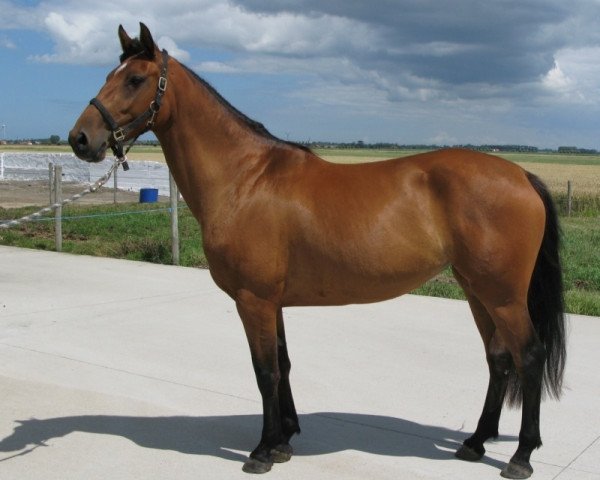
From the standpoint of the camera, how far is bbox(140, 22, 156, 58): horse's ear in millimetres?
3096

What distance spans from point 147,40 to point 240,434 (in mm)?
2181

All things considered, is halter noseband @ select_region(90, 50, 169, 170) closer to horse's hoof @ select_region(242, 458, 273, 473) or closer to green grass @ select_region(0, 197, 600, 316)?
horse's hoof @ select_region(242, 458, 273, 473)

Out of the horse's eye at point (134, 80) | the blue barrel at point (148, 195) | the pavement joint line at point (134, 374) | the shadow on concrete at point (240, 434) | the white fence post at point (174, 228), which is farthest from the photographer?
the blue barrel at point (148, 195)

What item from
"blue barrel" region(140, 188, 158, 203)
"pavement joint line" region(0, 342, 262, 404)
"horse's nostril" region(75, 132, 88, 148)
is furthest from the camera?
"blue barrel" region(140, 188, 158, 203)

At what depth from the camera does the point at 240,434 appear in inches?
148

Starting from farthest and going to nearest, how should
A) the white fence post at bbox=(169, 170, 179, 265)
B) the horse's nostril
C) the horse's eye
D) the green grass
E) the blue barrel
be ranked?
the blue barrel
the white fence post at bbox=(169, 170, 179, 265)
the green grass
the horse's eye
the horse's nostril

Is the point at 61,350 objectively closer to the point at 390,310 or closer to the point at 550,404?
the point at 390,310

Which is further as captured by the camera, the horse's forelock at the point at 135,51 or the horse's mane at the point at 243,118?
the horse's mane at the point at 243,118

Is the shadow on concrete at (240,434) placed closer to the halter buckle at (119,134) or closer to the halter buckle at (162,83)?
the halter buckle at (119,134)

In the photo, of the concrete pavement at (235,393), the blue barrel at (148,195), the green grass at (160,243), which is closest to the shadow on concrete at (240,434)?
the concrete pavement at (235,393)

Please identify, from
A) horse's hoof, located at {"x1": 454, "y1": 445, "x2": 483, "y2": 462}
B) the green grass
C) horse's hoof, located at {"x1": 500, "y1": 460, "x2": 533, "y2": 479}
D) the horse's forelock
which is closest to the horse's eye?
the horse's forelock

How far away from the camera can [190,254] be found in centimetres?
934

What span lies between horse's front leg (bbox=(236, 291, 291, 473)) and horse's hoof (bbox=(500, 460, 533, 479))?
1098 millimetres

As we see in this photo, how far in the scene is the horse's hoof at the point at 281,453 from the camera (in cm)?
341
